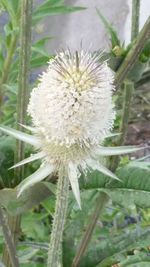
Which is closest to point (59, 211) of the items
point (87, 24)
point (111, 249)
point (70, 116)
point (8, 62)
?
point (70, 116)

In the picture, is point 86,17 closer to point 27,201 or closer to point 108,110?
point 27,201

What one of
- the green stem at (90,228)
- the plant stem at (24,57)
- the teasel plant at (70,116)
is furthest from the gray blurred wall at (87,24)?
the teasel plant at (70,116)

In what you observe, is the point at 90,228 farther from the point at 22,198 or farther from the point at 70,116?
the point at 70,116

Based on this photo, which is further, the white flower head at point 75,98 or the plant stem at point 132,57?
the plant stem at point 132,57

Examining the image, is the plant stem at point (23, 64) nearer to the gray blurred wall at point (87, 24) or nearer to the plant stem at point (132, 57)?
the plant stem at point (132, 57)

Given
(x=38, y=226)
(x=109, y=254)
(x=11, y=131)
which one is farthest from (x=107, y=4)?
(x=11, y=131)

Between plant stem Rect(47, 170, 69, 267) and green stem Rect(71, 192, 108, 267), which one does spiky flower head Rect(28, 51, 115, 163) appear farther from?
green stem Rect(71, 192, 108, 267)

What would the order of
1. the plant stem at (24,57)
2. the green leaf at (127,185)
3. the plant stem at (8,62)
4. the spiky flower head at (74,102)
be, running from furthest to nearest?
the plant stem at (8,62) < the green leaf at (127,185) < the plant stem at (24,57) < the spiky flower head at (74,102)
